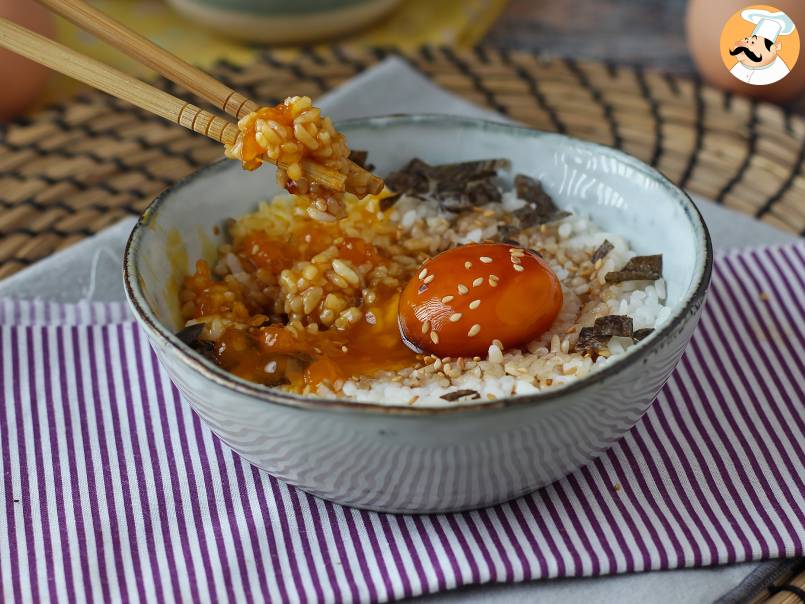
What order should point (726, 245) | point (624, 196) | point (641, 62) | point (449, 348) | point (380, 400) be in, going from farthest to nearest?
point (641, 62)
point (726, 245)
point (624, 196)
point (449, 348)
point (380, 400)

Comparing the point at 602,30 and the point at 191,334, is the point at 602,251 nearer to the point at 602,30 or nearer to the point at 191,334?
the point at 191,334

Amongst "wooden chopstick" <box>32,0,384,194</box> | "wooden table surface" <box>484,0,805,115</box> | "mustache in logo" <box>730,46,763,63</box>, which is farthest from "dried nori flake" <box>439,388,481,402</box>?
"wooden table surface" <box>484,0,805,115</box>

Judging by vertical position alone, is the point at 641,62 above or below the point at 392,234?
above

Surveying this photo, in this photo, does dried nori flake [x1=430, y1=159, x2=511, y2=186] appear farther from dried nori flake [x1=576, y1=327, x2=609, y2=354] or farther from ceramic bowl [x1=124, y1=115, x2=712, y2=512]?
dried nori flake [x1=576, y1=327, x2=609, y2=354]

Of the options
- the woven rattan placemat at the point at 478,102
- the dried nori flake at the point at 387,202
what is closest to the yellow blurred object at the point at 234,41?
the woven rattan placemat at the point at 478,102

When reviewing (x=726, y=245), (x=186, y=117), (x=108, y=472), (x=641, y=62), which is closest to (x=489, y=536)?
(x=108, y=472)

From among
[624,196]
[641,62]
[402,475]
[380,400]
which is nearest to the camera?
[402,475]

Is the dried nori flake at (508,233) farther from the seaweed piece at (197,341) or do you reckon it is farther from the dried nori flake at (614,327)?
the seaweed piece at (197,341)

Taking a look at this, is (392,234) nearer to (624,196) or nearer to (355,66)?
(624,196)
